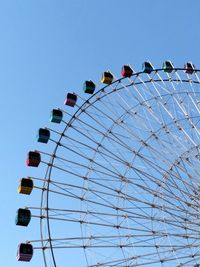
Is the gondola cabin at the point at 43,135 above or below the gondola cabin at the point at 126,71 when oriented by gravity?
below

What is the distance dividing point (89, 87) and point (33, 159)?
5.64 m

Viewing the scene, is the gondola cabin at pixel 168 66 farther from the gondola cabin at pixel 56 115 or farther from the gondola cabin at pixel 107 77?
the gondola cabin at pixel 56 115

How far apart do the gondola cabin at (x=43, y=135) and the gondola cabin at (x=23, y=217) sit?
14.2 feet

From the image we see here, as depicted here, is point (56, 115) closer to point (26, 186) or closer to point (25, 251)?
point (26, 186)

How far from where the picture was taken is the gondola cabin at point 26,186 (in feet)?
86.5

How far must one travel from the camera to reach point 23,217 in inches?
987

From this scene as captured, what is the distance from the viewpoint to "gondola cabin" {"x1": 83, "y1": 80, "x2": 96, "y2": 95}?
30.3 m

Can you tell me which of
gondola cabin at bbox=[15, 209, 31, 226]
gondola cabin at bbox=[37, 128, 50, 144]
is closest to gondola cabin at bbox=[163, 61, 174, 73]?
gondola cabin at bbox=[37, 128, 50, 144]

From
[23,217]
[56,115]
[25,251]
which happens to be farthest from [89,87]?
[25,251]

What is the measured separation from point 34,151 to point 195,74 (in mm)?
9568

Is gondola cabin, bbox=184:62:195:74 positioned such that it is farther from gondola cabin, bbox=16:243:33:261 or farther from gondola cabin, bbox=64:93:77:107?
gondola cabin, bbox=16:243:33:261

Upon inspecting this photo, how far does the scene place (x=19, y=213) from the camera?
25047 millimetres

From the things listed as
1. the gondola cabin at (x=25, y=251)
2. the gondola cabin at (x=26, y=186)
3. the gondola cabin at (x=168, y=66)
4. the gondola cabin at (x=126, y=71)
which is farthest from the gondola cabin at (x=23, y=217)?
the gondola cabin at (x=168, y=66)

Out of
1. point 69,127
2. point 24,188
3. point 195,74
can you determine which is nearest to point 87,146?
point 69,127
